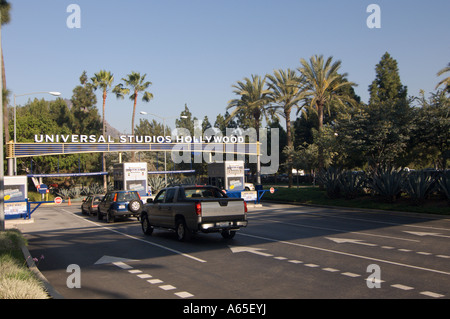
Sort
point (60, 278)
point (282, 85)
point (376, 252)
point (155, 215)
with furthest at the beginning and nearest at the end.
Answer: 1. point (282, 85)
2. point (155, 215)
3. point (376, 252)
4. point (60, 278)

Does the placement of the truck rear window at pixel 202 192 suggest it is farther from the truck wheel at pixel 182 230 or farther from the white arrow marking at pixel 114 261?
the white arrow marking at pixel 114 261

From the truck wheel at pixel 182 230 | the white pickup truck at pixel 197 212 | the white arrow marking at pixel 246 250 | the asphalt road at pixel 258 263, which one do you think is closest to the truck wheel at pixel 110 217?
the asphalt road at pixel 258 263

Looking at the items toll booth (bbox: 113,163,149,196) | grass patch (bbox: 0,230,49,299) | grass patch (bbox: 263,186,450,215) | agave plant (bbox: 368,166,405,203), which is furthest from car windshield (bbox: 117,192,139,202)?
agave plant (bbox: 368,166,405,203)

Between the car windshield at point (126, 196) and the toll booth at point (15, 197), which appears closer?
the car windshield at point (126, 196)

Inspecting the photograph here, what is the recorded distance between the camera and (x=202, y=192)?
15.4m

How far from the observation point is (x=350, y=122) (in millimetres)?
29297

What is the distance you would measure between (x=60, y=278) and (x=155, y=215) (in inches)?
263

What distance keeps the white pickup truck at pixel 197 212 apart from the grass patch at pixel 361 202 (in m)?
12.5

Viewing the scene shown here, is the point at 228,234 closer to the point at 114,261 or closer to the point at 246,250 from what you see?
the point at 246,250

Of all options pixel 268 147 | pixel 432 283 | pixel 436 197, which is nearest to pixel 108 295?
pixel 432 283

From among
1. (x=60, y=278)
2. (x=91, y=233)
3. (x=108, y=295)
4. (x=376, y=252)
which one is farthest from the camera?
(x=91, y=233)

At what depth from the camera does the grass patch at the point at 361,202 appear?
22.5 metres

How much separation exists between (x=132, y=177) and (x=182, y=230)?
18.3 metres

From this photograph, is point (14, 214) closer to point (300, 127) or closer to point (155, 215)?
point (155, 215)
